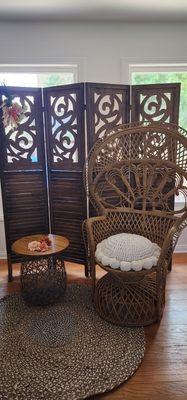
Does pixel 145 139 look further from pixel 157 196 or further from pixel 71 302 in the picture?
pixel 71 302

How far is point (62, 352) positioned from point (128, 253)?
2.56 feet

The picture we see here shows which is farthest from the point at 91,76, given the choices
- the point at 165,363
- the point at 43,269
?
the point at 165,363

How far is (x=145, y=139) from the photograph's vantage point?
2.30 m

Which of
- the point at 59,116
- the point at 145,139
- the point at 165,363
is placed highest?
the point at 59,116

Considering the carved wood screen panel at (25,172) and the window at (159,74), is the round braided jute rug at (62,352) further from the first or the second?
the window at (159,74)

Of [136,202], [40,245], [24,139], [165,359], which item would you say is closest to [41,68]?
[24,139]

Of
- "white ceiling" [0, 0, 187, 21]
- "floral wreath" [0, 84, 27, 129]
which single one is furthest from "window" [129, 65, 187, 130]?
"floral wreath" [0, 84, 27, 129]

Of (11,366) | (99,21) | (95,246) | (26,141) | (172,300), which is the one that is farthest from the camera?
(99,21)

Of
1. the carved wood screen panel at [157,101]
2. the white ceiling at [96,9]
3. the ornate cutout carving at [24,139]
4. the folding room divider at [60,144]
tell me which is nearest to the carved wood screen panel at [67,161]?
the folding room divider at [60,144]

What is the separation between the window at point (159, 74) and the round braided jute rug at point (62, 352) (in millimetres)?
2347

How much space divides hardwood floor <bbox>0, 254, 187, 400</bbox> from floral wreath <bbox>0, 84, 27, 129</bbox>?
151 cm

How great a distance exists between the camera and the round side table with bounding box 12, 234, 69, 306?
89.6 inches

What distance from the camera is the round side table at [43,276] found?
228 centimetres

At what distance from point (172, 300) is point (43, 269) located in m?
1.13
